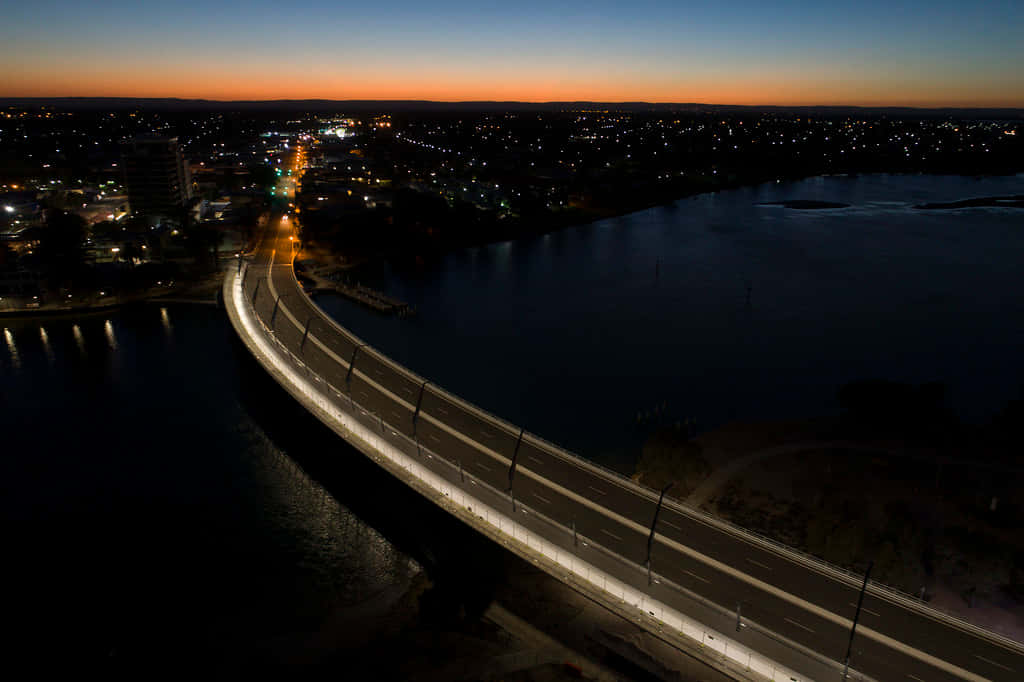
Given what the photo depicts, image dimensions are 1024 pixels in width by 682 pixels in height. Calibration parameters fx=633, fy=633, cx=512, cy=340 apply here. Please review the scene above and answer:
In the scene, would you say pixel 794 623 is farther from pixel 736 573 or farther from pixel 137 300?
pixel 137 300

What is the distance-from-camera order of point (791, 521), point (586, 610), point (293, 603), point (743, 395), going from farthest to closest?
point (743, 395) → point (791, 521) → point (293, 603) → point (586, 610)

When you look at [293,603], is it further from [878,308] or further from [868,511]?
[878,308]

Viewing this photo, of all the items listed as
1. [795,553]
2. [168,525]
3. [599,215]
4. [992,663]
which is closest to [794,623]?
[795,553]

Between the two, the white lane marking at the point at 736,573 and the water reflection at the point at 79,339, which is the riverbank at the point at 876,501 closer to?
the white lane marking at the point at 736,573

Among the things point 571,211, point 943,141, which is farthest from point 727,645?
point 943,141

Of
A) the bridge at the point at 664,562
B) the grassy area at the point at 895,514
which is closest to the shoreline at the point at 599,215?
the bridge at the point at 664,562

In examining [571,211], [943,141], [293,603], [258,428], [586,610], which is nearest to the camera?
[586,610]

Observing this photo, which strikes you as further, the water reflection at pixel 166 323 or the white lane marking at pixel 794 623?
the water reflection at pixel 166 323
